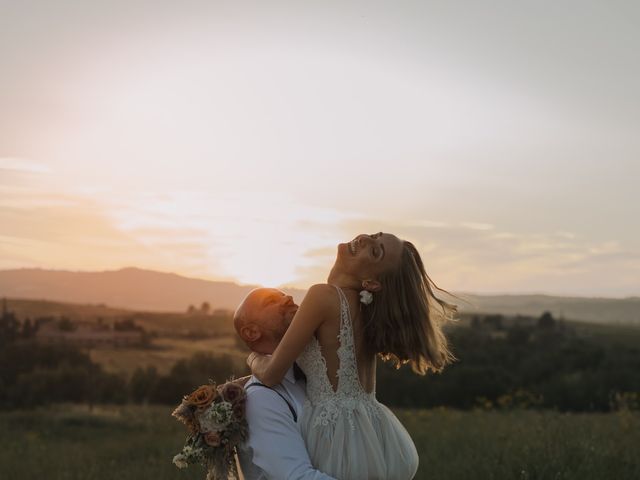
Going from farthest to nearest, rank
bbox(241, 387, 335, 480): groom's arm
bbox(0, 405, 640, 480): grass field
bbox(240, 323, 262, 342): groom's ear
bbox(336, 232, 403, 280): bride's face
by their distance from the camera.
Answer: bbox(0, 405, 640, 480): grass field → bbox(240, 323, 262, 342): groom's ear → bbox(336, 232, 403, 280): bride's face → bbox(241, 387, 335, 480): groom's arm

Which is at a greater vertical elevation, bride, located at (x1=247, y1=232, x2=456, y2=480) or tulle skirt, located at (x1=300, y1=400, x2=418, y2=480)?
bride, located at (x1=247, y1=232, x2=456, y2=480)

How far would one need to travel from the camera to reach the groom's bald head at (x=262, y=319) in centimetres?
395

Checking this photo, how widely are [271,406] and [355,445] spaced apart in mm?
386

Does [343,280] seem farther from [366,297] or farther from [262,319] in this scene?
[262,319]

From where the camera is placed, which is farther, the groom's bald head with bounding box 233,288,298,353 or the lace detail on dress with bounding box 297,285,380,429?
the groom's bald head with bounding box 233,288,298,353

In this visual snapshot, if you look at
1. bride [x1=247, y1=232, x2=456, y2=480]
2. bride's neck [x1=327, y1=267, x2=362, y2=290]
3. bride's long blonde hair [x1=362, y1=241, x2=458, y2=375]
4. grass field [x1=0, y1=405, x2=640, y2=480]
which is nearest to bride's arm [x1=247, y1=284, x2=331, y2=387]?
bride [x1=247, y1=232, x2=456, y2=480]

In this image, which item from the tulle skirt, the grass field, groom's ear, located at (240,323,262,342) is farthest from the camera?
the grass field

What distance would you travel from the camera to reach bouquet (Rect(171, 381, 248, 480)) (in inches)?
148

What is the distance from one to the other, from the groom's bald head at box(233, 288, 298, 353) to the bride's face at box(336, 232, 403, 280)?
0.33m

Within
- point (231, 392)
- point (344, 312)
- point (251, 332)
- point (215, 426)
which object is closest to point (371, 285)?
point (344, 312)

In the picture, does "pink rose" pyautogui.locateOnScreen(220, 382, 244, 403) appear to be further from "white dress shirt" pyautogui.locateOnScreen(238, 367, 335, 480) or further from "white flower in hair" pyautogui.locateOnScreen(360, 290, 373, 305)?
"white flower in hair" pyautogui.locateOnScreen(360, 290, 373, 305)

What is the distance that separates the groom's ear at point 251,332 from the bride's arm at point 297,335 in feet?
0.54

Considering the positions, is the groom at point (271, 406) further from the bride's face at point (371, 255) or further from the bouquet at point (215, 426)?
the bride's face at point (371, 255)

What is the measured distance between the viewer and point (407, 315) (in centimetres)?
388
